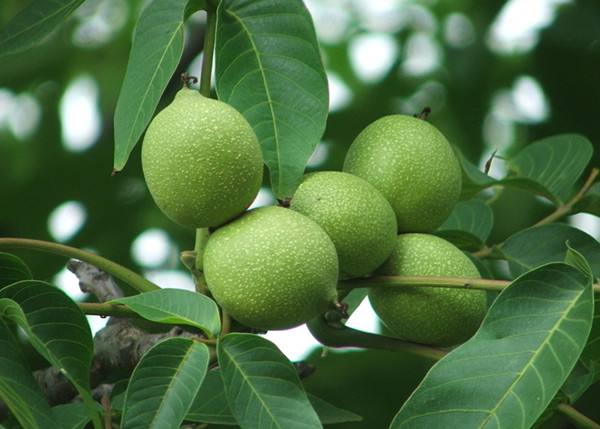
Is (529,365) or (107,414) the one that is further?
(107,414)

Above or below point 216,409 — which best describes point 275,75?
above

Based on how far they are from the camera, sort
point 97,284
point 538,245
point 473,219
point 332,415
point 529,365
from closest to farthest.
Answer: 1. point 529,365
2. point 332,415
3. point 538,245
4. point 97,284
5. point 473,219

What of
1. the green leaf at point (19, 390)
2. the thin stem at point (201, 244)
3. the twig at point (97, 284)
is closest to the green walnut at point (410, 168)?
the thin stem at point (201, 244)

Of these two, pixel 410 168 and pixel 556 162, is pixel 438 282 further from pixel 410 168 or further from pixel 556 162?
pixel 556 162

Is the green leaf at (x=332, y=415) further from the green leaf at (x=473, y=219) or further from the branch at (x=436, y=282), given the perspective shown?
the green leaf at (x=473, y=219)

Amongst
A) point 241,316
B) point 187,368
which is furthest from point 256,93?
point 187,368

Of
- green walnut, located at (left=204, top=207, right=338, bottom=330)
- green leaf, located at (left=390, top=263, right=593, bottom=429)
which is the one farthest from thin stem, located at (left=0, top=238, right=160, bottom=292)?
green leaf, located at (left=390, top=263, right=593, bottom=429)

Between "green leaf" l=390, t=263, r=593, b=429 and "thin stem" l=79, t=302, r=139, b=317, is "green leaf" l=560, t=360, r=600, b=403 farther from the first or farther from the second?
"thin stem" l=79, t=302, r=139, b=317

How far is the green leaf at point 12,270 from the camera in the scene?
139 centimetres

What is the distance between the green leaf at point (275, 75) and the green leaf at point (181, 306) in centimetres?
22

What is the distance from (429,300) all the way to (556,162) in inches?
26.7

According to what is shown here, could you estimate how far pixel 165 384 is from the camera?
46.6 inches

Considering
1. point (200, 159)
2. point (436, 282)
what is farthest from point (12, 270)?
point (436, 282)

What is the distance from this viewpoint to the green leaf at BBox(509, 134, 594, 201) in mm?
1986
